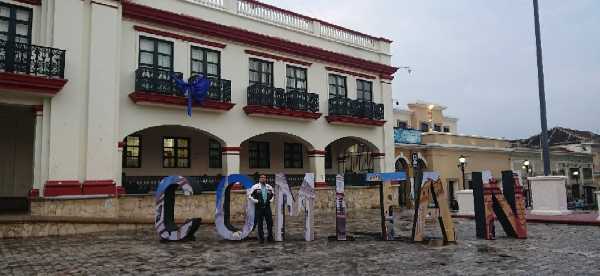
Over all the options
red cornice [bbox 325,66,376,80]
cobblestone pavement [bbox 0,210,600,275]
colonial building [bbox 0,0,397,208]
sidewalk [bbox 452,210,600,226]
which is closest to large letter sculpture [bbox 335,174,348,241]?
cobblestone pavement [bbox 0,210,600,275]

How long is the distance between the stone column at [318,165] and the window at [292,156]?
2.11 m

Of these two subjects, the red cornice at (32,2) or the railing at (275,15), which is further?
the railing at (275,15)

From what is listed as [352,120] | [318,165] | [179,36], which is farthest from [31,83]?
[352,120]

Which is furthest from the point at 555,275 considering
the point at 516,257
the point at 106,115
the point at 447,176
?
the point at 447,176

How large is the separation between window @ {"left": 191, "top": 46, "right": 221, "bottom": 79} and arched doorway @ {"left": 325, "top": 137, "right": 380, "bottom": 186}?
812cm

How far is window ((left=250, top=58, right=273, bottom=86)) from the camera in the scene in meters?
19.8

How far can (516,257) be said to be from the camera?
9133mm

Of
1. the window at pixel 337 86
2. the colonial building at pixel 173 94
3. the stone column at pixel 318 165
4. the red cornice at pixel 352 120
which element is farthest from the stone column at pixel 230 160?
the window at pixel 337 86

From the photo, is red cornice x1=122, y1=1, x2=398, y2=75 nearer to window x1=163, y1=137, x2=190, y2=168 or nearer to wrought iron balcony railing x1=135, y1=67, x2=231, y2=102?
wrought iron balcony railing x1=135, y1=67, x2=231, y2=102

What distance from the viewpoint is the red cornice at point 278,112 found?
61.9 feet

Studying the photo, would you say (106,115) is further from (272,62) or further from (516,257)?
(516,257)

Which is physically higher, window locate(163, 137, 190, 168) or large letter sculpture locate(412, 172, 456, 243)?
window locate(163, 137, 190, 168)

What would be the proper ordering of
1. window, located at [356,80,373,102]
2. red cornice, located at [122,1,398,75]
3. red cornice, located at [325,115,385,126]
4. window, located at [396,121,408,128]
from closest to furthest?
red cornice, located at [122,1,398,75], red cornice, located at [325,115,385,126], window, located at [356,80,373,102], window, located at [396,121,408,128]

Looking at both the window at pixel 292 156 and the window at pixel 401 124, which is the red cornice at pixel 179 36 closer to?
the window at pixel 292 156
